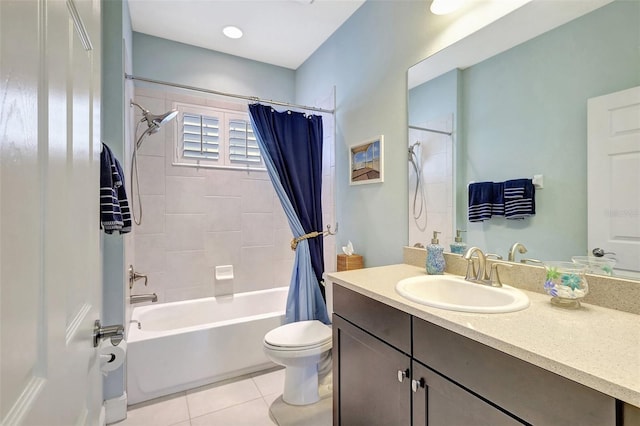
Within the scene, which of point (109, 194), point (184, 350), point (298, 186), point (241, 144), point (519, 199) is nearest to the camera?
point (519, 199)

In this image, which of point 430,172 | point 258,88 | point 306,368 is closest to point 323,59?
point 258,88

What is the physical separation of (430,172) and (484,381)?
1110mm

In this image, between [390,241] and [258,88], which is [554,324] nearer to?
[390,241]

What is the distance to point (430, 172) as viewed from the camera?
5.48 feet

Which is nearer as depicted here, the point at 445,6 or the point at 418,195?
the point at 445,6

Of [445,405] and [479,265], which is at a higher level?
[479,265]

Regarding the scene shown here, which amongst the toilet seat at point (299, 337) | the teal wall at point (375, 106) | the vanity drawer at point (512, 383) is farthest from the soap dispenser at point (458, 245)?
the toilet seat at point (299, 337)

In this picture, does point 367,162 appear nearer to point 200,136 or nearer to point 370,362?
point 370,362

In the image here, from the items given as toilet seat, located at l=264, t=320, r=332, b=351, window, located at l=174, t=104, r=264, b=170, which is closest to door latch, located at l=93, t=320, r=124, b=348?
toilet seat, located at l=264, t=320, r=332, b=351

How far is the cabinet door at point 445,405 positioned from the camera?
2.65 ft

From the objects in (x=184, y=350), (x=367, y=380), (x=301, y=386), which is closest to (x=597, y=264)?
(x=367, y=380)

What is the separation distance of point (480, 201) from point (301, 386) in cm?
154

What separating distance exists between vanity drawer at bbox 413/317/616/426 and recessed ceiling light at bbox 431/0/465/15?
1.53m

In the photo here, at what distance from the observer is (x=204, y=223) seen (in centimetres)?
279
